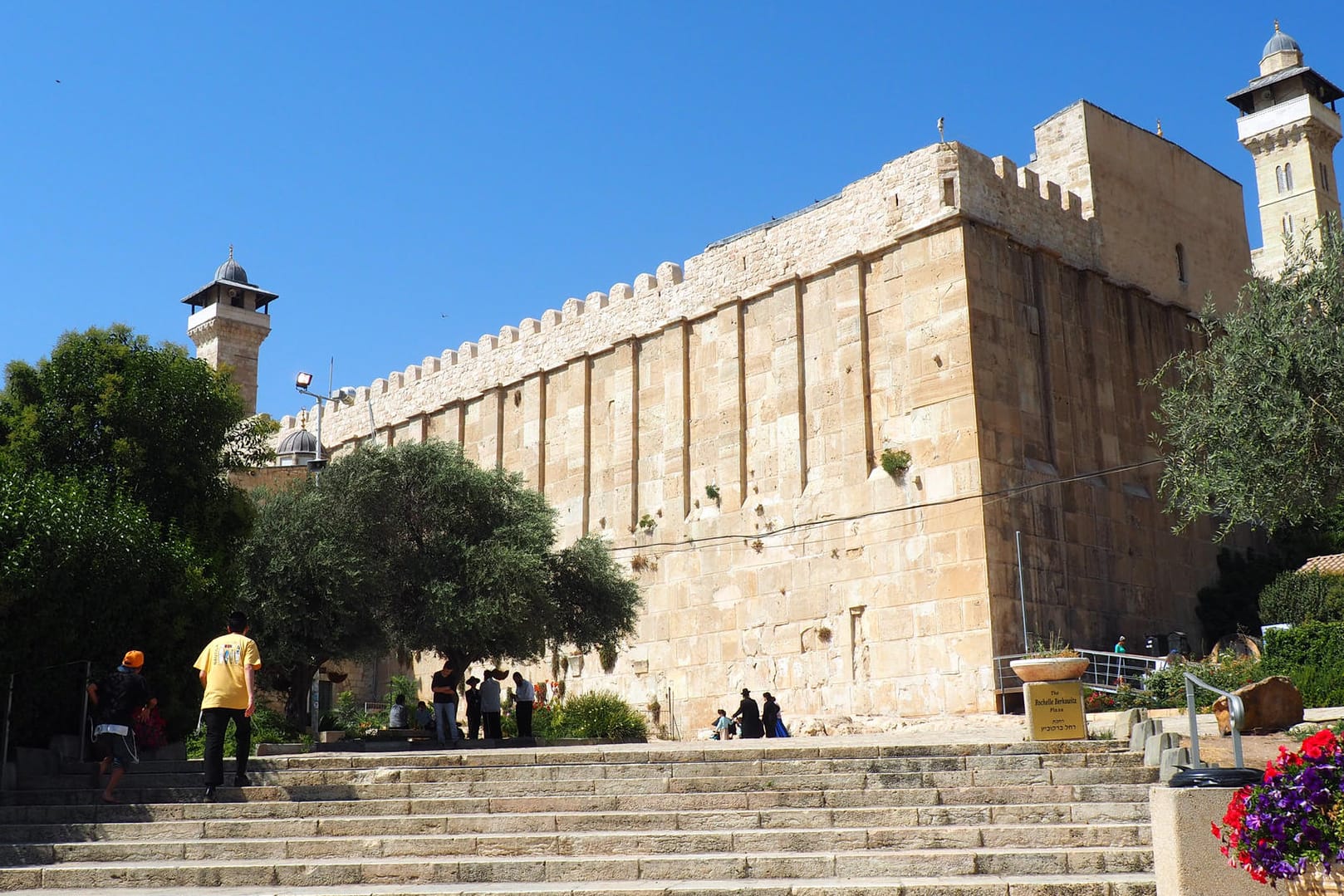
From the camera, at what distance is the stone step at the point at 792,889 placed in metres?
6.65

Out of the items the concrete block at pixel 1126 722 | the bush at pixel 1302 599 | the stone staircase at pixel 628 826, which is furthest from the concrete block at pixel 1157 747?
the bush at pixel 1302 599

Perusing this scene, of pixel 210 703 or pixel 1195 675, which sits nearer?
pixel 210 703

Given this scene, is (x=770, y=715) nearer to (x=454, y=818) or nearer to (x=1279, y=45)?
(x=454, y=818)

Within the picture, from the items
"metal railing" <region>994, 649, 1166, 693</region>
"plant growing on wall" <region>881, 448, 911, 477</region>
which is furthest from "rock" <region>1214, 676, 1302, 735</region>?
"plant growing on wall" <region>881, 448, 911, 477</region>

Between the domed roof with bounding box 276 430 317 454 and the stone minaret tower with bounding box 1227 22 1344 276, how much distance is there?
91.8 feet

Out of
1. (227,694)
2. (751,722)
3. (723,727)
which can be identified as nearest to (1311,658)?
(751,722)

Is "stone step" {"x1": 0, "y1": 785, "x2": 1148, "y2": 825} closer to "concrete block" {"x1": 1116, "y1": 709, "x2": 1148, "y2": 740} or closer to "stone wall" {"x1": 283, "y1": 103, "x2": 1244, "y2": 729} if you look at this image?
"concrete block" {"x1": 1116, "y1": 709, "x2": 1148, "y2": 740}

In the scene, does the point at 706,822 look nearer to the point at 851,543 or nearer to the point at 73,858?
the point at 73,858

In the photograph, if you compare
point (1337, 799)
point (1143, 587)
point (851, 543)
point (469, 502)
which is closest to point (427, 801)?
point (1337, 799)

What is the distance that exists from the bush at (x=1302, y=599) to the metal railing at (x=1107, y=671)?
9.38ft

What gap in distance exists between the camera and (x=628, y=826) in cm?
859

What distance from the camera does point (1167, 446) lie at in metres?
24.5

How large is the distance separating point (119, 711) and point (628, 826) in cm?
445

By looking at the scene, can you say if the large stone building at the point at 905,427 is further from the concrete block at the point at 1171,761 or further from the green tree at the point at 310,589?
the concrete block at the point at 1171,761
